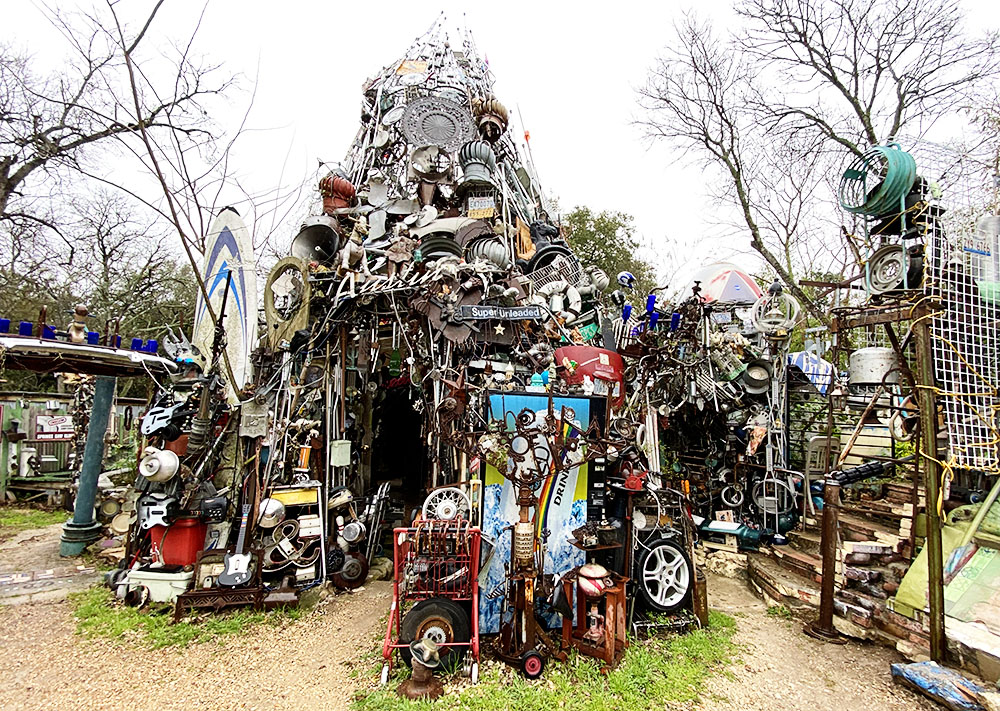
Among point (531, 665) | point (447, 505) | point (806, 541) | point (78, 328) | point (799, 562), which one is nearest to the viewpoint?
point (531, 665)

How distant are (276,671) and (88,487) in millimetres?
6060

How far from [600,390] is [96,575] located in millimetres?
8411

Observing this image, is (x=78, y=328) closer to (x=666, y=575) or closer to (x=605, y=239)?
(x=666, y=575)

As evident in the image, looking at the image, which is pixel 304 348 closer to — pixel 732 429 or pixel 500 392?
pixel 500 392

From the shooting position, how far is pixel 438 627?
5.20 metres

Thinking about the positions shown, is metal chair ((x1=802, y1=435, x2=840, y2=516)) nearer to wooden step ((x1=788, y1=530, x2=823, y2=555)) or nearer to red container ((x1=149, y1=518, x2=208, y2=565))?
wooden step ((x1=788, y1=530, x2=823, y2=555))

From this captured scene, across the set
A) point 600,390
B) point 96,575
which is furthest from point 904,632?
point 96,575

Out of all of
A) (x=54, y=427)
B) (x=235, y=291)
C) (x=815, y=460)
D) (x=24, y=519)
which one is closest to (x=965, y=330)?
(x=815, y=460)

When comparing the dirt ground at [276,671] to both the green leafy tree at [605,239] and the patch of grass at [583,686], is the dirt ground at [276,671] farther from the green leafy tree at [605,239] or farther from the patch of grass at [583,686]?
the green leafy tree at [605,239]

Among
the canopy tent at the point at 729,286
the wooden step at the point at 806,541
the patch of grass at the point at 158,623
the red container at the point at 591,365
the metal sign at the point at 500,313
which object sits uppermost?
the canopy tent at the point at 729,286

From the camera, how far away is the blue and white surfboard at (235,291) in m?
8.43

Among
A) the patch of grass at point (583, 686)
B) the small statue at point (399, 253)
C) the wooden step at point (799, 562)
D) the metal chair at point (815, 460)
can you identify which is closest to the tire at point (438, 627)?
the patch of grass at point (583, 686)

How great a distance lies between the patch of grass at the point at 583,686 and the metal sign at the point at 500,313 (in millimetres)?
4338

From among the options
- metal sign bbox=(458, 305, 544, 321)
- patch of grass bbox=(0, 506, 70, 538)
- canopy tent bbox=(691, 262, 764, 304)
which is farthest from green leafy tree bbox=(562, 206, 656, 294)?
patch of grass bbox=(0, 506, 70, 538)
